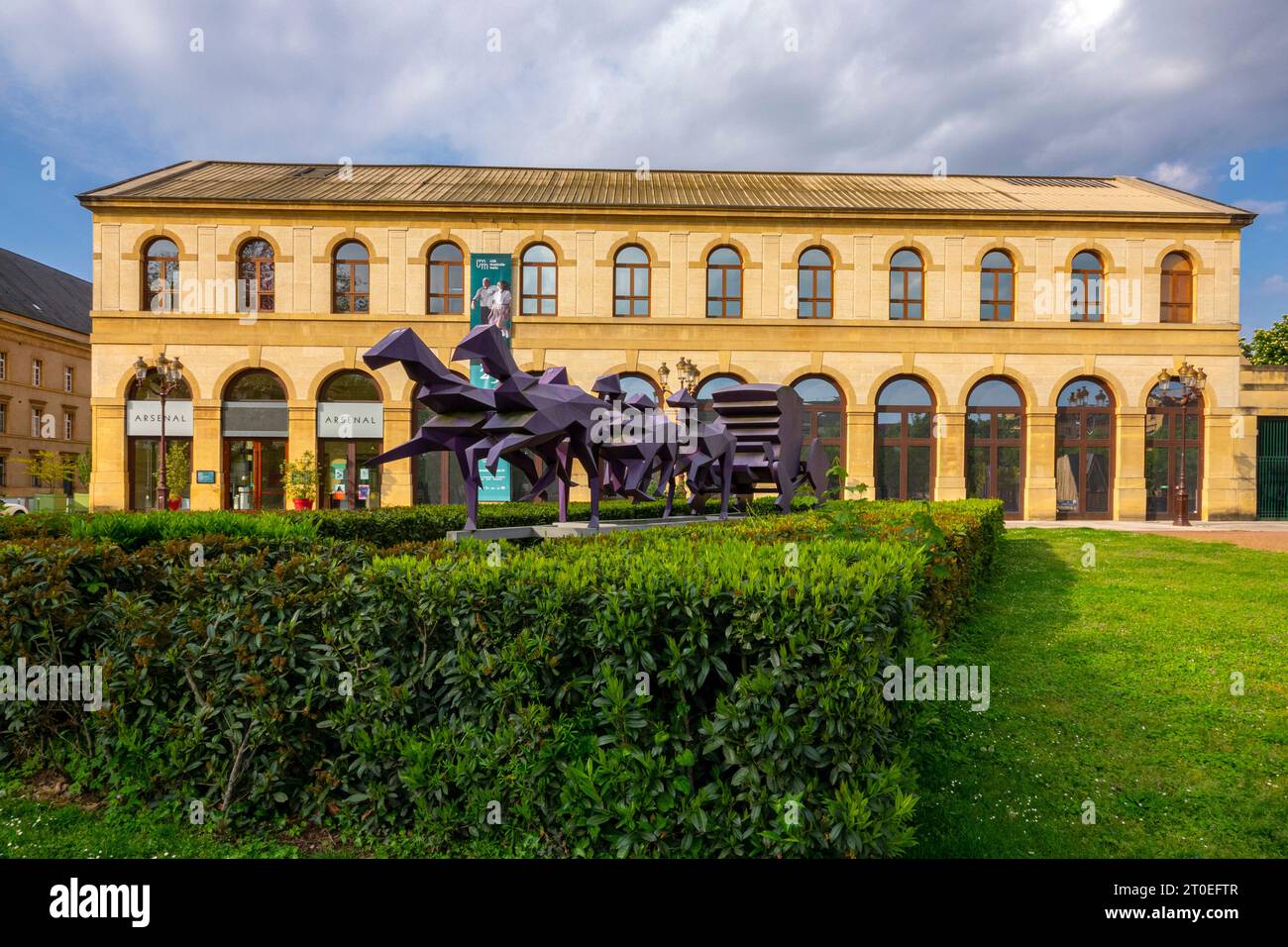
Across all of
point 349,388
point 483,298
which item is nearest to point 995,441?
point 483,298

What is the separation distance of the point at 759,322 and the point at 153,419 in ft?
82.0

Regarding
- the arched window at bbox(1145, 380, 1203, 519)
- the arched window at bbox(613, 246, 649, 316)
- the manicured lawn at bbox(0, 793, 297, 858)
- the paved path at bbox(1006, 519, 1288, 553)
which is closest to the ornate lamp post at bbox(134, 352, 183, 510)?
the arched window at bbox(613, 246, 649, 316)

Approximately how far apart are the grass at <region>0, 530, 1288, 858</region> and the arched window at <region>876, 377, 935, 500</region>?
19.4 m

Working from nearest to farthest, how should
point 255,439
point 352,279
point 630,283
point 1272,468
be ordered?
point 255,439 < point 352,279 < point 630,283 < point 1272,468

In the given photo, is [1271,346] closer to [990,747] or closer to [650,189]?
[650,189]

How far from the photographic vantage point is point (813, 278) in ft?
94.3

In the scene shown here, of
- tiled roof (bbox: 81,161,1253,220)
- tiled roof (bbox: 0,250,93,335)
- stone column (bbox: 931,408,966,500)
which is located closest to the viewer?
stone column (bbox: 931,408,966,500)

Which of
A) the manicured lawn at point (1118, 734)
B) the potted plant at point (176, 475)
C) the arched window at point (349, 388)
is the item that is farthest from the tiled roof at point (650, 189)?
the manicured lawn at point (1118, 734)

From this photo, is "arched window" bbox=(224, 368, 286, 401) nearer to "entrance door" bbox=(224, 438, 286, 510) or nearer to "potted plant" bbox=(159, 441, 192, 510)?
"entrance door" bbox=(224, 438, 286, 510)

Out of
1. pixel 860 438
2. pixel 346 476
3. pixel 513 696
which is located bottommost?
pixel 513 696

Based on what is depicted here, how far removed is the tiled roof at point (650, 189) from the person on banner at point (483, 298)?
3412 mm

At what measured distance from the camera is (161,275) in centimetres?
2778

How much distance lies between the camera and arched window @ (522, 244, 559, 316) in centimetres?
2830
